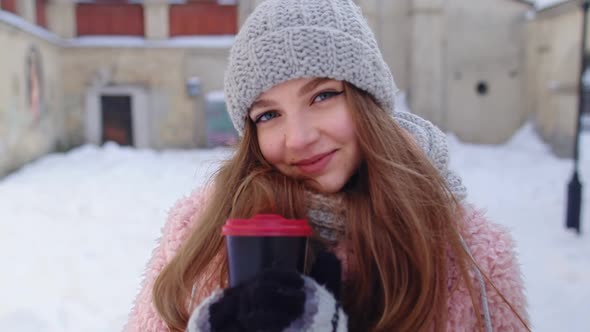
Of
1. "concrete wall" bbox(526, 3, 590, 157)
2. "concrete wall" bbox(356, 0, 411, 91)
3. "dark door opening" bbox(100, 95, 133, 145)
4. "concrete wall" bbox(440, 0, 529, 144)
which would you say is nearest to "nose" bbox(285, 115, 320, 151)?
"concrete wall" bbox(526, 3, 590, 157)

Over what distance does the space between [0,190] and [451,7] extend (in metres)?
10.8

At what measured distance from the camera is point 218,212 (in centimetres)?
141

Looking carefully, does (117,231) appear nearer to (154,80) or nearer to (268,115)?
(268,115)

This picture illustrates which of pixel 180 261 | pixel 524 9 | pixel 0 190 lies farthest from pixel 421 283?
pixel 524 9

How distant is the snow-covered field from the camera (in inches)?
157

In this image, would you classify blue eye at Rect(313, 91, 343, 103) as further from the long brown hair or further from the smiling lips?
the smiling lips

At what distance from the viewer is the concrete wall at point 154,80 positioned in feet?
42.1

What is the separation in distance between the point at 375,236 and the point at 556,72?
1224 cm

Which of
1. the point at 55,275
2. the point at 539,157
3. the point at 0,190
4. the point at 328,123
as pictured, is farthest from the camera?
the point at 539,157

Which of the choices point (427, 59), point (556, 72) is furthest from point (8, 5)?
point (556, 72)

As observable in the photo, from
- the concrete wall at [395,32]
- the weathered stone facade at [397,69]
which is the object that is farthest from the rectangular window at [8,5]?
the concrete wall at [395,32]

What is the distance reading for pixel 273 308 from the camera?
37.5 inches

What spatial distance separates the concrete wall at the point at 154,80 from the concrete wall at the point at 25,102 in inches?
15.3

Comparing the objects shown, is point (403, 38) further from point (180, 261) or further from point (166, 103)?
point (180, 261)
